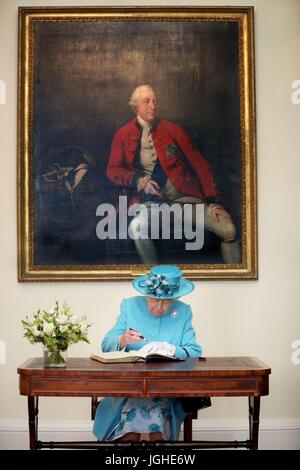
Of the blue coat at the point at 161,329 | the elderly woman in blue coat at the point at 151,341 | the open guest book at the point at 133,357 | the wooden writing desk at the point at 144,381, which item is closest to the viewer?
the wooden writing desk at the point at 144,381

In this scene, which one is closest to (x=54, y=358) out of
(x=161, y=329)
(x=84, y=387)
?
(x=84, y=387)

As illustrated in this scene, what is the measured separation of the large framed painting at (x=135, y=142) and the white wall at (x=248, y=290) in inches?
4.9

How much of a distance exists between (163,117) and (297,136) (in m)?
1.24

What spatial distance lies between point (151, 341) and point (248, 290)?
1631 millimetres

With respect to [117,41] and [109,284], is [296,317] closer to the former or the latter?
[109,284]

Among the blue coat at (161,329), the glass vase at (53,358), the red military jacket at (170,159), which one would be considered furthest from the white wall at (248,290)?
the glass vase at (53,358)

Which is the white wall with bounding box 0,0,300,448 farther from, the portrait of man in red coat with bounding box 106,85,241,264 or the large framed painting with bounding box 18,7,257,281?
the portrait of man in red coat with bounding box 106,85,241,264

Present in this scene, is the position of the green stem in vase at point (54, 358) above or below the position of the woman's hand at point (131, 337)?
below

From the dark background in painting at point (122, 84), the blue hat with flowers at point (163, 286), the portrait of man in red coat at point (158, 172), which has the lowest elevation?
the blue hat with flowers at point (163, 286)

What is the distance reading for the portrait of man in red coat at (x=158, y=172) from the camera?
8023 millimetres

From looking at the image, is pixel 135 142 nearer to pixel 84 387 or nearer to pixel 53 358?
pixel 53 358

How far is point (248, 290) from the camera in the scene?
805 centimetres

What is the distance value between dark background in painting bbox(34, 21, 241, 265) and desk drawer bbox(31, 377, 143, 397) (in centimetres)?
250

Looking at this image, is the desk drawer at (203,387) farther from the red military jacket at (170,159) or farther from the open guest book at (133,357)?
the red military jacket at (170,159)
